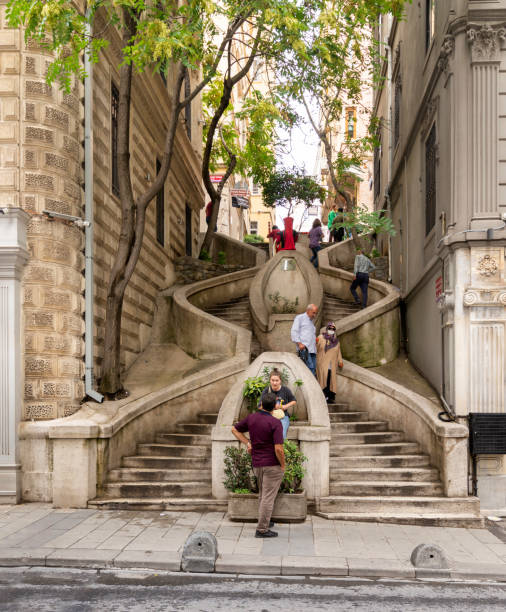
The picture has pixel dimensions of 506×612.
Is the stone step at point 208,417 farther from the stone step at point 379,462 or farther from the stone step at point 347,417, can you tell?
the stone step at point 379,462

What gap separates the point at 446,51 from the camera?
12.4 metres

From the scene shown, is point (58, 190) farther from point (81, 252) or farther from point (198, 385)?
point (198, 385)

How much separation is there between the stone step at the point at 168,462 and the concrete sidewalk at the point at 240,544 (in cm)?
122

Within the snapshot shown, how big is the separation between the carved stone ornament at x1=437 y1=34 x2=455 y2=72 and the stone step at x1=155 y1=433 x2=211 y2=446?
26.4 feet

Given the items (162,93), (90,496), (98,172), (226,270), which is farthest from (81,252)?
(226,270)

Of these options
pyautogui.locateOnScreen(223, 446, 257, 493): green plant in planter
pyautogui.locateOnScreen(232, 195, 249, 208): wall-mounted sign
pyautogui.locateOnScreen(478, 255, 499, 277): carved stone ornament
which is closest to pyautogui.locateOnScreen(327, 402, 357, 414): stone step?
pyautogui.locateOnScreen(223, 446, 257, 493): green plant in planter

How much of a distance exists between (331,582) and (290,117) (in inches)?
593

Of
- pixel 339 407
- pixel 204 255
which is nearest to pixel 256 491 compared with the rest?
pixel 339 407

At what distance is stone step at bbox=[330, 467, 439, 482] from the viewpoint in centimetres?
1095

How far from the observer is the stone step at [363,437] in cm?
1206

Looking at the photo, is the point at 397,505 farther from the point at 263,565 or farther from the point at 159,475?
the point at 159,475

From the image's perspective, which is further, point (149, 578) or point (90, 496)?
point (90, 496)

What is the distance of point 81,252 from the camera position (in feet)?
39.9

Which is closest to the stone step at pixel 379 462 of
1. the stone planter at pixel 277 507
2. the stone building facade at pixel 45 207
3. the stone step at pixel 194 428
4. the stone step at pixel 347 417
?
the stone step at pixel 347 417
